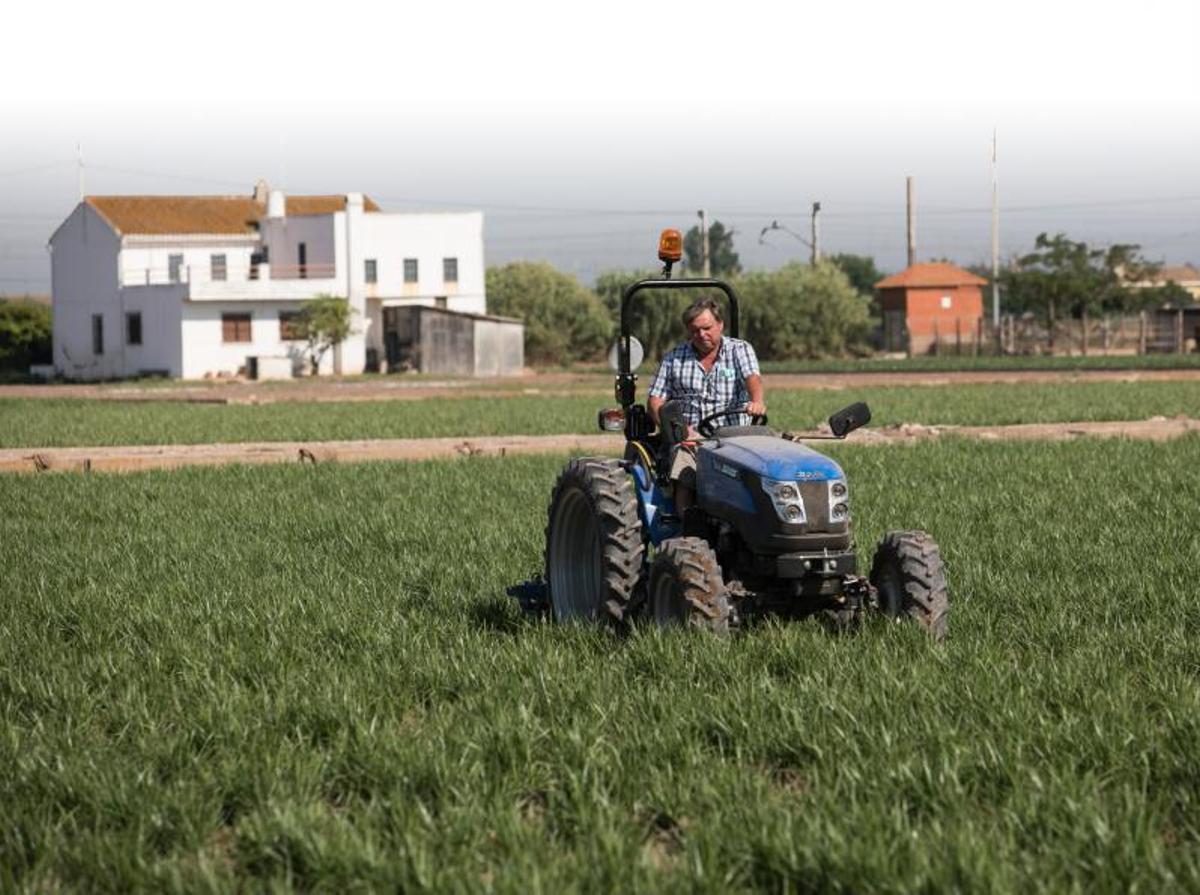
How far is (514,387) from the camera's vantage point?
179 feet

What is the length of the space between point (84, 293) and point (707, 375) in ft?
247

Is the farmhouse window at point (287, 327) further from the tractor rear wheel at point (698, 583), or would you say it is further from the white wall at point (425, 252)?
the tractor rear wheel at point (698, 583)

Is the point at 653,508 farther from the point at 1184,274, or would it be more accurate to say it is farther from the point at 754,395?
the point at 1184,274

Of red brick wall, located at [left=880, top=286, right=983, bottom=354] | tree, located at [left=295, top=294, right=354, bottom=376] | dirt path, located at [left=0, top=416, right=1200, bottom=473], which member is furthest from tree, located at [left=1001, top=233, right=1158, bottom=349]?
dirt path, located at [left=0, top=416, right=1200, bottom=473]

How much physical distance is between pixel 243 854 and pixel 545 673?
2358mm

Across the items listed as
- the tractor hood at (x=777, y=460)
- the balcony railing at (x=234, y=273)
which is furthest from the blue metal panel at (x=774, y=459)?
the balcony railing at (x=234, y=273)

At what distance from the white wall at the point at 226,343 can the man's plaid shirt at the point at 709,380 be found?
216 feet

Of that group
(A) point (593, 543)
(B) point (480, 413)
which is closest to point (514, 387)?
(B) point (480, 413)

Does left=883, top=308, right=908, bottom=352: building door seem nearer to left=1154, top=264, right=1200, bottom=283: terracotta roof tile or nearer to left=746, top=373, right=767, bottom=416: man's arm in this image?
left=1154, top=264, right=1200, bottom=283: terracotta roof tile

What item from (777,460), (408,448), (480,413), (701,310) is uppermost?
(701,310)

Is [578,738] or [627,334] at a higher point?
[627,334]

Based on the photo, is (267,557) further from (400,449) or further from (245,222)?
(245,222)

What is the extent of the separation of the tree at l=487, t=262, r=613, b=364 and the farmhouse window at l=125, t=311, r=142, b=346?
20.1 metres

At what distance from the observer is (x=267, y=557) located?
1323 cm
